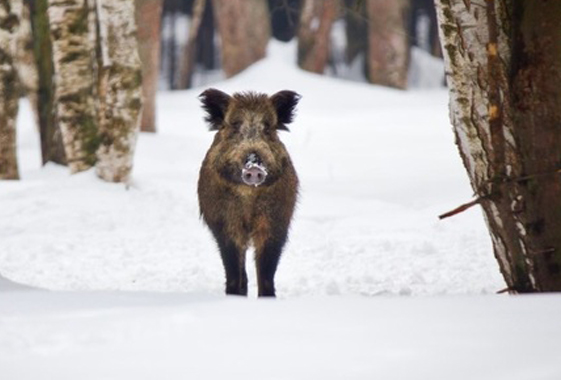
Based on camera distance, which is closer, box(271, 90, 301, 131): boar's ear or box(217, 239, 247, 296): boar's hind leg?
box(271, 90, 301, 131): boar's ear

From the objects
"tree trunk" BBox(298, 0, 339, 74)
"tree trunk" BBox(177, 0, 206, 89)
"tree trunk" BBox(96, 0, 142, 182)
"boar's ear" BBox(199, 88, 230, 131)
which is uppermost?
"boar's ear" BBox(199, 88, 230, 131)

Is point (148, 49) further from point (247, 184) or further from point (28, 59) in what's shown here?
point (247, 184)

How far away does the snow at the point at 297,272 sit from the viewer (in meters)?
5.01

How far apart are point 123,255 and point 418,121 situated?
1495cm

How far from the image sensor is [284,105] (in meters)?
8.91

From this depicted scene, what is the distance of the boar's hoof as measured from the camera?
827 cm

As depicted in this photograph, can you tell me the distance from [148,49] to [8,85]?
701cm

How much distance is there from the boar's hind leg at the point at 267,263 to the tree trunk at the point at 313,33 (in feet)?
76.7

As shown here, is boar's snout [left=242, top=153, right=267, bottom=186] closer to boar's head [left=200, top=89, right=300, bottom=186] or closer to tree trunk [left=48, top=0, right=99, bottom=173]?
boar's head [left=200, top=89, right=300, bottom=186]

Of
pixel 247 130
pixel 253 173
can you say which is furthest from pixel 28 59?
pixel 253 173

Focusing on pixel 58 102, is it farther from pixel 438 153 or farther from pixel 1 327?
pixel 1 327

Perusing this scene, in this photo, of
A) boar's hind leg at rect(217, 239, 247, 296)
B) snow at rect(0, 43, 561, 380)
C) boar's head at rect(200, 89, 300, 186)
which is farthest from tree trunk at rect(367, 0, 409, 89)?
boar's head at rect(200, 89, 300, 186)

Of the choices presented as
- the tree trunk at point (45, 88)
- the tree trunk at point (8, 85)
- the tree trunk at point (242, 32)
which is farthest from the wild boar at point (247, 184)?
the tree trunk at point (242, 32)

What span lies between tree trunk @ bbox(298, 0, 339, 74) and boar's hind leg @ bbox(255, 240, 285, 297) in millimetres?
23382
